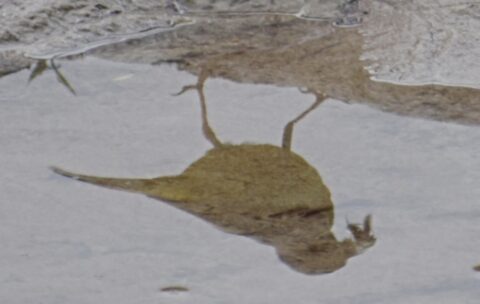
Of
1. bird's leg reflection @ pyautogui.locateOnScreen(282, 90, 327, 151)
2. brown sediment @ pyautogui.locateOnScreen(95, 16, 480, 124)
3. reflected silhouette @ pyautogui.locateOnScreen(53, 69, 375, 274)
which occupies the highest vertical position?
brown sediment @ pyautogui.locateOnScreen(95, 16, 480, 124)

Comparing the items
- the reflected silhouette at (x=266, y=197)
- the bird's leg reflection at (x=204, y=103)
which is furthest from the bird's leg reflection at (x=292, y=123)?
the bird's leg reflection at (x=204, y=103)

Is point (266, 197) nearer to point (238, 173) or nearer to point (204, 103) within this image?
point (238, 173)

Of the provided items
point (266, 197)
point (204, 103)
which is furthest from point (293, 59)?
point (266, 197)

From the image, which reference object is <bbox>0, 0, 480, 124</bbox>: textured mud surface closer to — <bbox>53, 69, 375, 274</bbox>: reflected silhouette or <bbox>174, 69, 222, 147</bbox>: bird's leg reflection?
<bbox>174, 69, 222, 147</bbox>: bird's leg reflection

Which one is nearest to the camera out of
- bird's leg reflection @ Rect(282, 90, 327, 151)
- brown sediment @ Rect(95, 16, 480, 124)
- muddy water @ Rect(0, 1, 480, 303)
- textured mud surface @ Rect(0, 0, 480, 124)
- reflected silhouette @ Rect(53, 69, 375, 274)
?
muddy water @ Rect(0, 1, 480, 303)

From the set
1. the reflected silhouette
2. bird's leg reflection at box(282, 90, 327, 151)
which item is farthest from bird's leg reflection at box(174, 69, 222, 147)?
bird's leg reflection at box(282, 90, 327, 151)

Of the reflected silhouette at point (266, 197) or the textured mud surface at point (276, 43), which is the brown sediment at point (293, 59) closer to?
the textured mud surface at point (276, 43)

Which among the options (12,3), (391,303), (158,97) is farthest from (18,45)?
(391,303)
